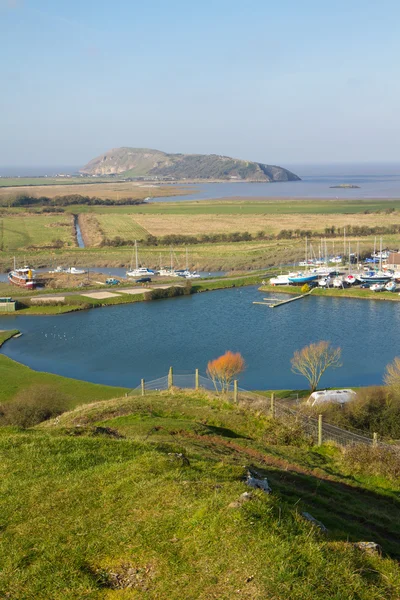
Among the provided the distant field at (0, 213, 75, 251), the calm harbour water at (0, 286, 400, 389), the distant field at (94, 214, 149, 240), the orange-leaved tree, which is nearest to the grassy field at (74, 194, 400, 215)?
the distant field at (94, 214, 149, 240)

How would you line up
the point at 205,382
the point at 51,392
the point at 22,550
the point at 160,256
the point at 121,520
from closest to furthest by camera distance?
the point at 22,550 → the point at 121,520 → the point at 51,392 → the point at 205,382 → the point at 160,256

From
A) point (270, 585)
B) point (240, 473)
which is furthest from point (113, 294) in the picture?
point (270, 585)

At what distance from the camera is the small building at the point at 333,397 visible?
20297 millimetres

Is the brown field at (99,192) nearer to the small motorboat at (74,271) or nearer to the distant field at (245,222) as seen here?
the distant field at (245,222)

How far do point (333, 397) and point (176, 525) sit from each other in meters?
15.3

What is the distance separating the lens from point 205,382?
79.6 feet

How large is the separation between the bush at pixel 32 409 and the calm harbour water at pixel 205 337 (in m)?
6.89

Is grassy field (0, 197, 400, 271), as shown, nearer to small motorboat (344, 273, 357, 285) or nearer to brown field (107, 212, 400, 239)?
brown field (107, 212, 400, 239)

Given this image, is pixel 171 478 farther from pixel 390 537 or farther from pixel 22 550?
pixel 390 537

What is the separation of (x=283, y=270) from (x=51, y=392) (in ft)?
116

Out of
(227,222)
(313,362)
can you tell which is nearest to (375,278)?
(313,362)

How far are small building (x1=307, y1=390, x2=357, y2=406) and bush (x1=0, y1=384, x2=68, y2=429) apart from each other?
8.15 metres

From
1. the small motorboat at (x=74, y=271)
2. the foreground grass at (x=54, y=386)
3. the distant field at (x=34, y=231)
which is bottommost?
the foreground grass at (x=54, y=386)

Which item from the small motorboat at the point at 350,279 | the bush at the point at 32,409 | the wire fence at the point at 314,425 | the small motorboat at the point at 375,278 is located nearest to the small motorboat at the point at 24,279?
the small motorboat at the point at 350,279
